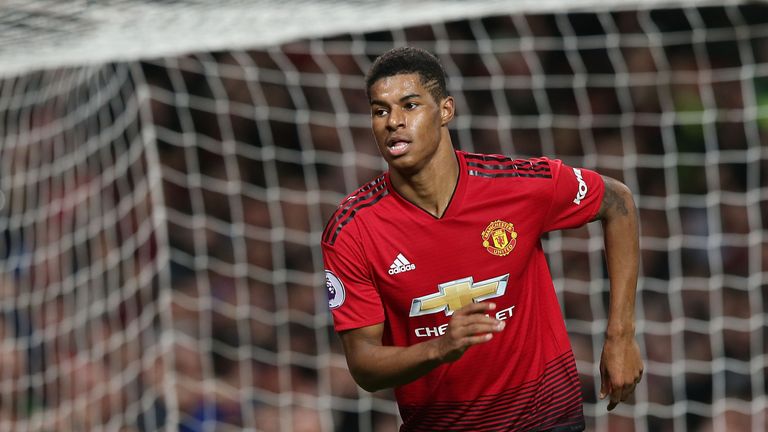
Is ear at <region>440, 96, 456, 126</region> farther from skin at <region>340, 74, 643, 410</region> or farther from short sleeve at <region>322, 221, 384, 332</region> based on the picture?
short sleeve at <region>322, 221, 384, 332</region>

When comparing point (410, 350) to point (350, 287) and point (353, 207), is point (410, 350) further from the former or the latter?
point (353, 207)

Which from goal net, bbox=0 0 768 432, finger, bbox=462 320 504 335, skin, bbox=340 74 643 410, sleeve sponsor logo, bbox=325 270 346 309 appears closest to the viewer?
finger, bbox=462 320 504 335

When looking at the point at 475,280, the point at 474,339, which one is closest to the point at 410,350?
the point at 474,339

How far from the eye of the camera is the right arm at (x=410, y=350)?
220 cm

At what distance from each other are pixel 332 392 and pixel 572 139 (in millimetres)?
1923

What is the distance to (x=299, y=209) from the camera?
6.07m

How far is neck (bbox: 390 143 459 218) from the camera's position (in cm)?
261

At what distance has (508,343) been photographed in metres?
2.69

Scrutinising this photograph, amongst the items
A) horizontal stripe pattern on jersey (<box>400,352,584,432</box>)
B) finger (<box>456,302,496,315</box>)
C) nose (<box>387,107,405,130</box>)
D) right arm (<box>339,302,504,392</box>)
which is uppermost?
nose (<box>387,107,405,130</box>)

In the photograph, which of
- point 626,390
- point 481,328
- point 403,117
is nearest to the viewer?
point 481,328

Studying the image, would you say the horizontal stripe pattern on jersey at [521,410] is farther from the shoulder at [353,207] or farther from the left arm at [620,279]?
the shoulder at [353,207]

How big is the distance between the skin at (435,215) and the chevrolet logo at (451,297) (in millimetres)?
122

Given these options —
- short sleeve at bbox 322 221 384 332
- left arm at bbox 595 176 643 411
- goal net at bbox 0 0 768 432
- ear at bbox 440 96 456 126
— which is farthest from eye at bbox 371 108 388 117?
goal net at bbox 0 0 768 432

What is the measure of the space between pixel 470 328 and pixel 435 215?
1.66ft
